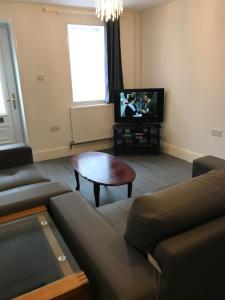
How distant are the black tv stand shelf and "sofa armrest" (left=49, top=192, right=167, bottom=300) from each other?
9.48ft

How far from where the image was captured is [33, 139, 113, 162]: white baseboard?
4159 millimetres

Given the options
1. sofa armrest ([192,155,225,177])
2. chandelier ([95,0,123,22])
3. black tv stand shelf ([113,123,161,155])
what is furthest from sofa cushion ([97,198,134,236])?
black tv stand shelf ([113,123,161,155])

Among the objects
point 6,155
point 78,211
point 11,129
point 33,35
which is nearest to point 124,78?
point 33,35

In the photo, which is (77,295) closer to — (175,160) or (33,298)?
(33,298)

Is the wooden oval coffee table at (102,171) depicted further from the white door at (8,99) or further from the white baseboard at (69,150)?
the white door at (8,99)

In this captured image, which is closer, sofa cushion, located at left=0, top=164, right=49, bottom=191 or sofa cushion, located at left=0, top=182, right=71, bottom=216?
sofa cushion, located at left=0, top=182, right=71, bottom=216

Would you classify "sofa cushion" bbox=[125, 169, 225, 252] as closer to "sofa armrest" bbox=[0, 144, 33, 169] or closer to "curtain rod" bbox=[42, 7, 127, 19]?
"sofa armrest" bbox=[0, 144, 33, 169]

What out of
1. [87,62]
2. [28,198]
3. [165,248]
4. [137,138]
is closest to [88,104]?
[87,62]

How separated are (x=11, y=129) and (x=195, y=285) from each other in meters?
3.81

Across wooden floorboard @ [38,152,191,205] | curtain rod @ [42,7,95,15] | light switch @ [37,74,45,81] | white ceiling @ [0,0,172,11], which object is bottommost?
wooden floorboard @ [38,152,191,205]

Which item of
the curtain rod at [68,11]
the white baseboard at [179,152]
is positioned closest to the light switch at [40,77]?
the curtain rod at [68,11]

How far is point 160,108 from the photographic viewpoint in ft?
13.8

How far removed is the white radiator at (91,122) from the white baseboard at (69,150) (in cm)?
14

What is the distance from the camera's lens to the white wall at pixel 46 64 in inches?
142
